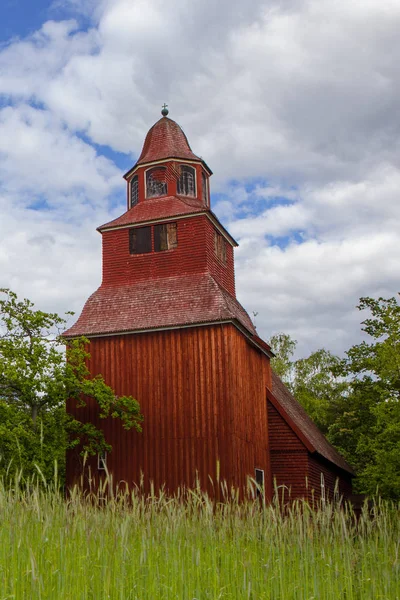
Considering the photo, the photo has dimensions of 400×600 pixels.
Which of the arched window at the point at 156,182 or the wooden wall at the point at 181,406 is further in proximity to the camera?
the arched window at the point at 156,182

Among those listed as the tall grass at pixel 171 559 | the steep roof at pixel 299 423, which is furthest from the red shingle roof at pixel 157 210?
the tall grass at pixel 171 559

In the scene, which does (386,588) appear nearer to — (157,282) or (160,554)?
(160,554)

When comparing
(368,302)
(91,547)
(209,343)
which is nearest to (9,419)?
(209,343)

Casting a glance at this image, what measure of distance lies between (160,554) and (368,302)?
28.1 m

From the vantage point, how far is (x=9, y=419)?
1947cm

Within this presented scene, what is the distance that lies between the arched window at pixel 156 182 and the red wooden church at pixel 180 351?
0.04m

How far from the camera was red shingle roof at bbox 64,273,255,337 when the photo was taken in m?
22.8

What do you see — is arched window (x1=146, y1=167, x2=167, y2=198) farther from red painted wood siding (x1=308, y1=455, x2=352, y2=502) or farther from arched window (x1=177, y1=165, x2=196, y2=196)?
red painted wood siding (x1=308, y1=455, x2=352, y2=502)

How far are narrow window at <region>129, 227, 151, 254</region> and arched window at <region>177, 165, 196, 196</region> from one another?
9.60 feet

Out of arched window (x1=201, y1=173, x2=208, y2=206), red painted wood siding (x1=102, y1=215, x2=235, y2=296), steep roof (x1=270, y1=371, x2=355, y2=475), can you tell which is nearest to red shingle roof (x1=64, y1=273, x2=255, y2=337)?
red painted wood siding (x1=102, y1=215, x2=235, y2=296)

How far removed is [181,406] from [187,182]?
10206mm

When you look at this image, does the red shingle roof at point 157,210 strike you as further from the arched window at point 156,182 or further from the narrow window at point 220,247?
the narrow window at point 220,247

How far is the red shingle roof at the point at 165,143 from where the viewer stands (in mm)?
28250

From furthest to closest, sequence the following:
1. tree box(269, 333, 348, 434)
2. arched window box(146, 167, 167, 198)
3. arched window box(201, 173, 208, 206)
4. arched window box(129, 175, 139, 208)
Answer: tree box(269, 333, 348, 434)
arched window box(201, 173, 208, 206)
arched window box(129, 175, 139, 208)
arched window box(146, 167, 167, 198)
